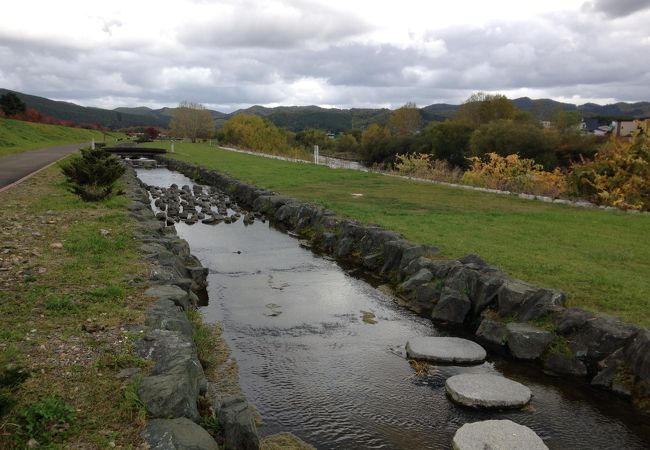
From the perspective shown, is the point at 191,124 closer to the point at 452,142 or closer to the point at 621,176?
the point at 452,142

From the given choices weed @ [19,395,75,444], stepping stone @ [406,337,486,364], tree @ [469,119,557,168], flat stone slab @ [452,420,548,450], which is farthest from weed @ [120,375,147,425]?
tree @ [469,119,557,168]

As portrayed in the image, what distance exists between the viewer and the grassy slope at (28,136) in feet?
133

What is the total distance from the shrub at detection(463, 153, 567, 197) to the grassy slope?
93.7 ft

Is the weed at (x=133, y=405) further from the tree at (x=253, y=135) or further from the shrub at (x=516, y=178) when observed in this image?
the tree at (x=253, y=135)

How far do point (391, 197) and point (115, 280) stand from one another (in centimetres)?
1332

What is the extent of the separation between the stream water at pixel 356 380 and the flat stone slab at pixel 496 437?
0.64 ft

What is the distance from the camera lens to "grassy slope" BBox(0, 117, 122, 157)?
133 ft

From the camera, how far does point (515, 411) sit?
5.96 meters

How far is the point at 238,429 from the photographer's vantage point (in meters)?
4.52

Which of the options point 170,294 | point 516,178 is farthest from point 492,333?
point 516,178

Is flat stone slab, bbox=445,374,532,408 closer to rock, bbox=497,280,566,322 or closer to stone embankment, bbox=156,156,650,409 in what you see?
stone embankment, bbox=156,156,650,409

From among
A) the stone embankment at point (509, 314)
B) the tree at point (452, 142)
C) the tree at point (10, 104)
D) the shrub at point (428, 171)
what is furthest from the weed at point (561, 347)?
the tree at point (10, 104)

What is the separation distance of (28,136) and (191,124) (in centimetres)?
4718

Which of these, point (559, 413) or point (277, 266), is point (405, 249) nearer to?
point (277, 266)
